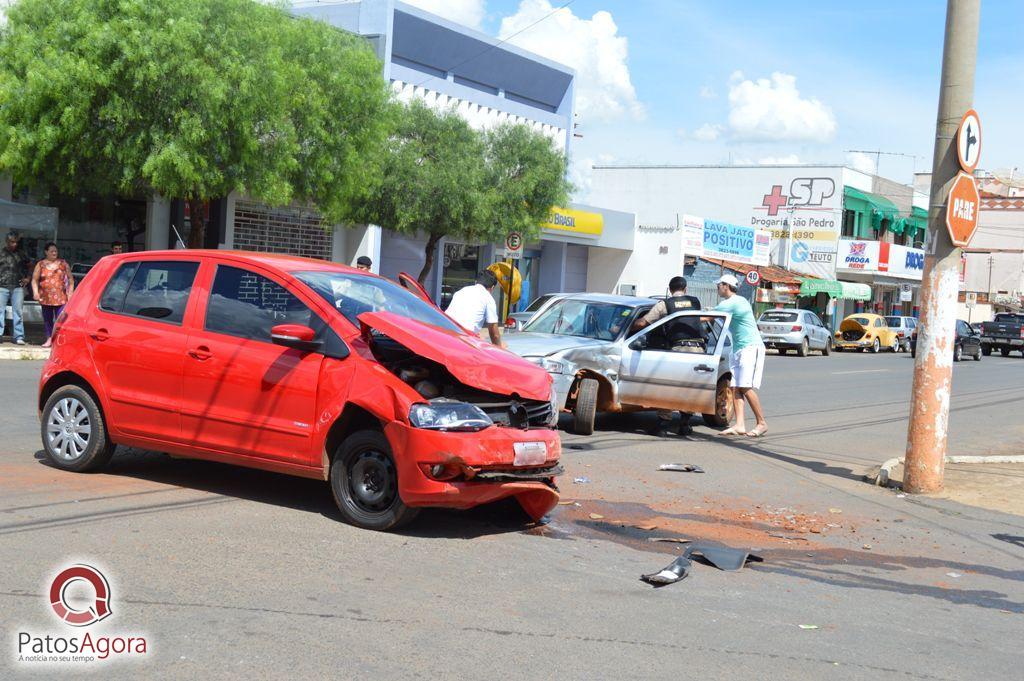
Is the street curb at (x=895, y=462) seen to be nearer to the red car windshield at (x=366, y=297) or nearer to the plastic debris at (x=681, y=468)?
the plastic debris at (x=681, y=468)

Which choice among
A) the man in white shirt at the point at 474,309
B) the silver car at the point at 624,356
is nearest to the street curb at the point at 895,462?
the silver car at the point at 624,356

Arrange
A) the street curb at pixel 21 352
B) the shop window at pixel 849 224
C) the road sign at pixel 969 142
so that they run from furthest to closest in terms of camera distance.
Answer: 1. the shop window at pixel 849 224
2. the street curb at pixel 21 352
3. the road sign at pixel 969 142

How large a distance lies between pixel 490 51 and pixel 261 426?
2754 centimetres

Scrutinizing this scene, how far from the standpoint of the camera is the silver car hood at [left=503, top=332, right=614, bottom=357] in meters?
12.1

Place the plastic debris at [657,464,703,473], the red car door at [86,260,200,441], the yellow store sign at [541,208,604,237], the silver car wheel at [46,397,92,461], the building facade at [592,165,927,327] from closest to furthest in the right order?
the red car door at [86,260,200,441], the silver car wheel at [46,397,92,461], the plastic debris at [657,464,703,473], the yellow store sign at [541,208,604,237], the building facade at [592,165,927,327]

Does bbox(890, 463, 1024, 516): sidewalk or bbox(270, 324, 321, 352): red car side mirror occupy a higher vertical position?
bbox(270, 324, 321, 352): red car side mirror

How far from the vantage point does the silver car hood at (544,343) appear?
12.1 meters

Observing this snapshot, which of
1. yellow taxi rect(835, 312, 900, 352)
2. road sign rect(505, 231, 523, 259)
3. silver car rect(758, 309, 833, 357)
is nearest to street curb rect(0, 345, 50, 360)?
road sign rect(505, 231, 523, 259)

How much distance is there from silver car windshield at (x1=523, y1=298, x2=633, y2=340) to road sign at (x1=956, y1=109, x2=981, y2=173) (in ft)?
14.3

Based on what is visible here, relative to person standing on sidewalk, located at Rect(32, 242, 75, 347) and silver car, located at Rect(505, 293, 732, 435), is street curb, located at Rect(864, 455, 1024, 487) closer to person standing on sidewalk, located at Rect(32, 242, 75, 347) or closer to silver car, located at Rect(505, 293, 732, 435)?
silver car, located at Rect(505, 293, 732, 435)

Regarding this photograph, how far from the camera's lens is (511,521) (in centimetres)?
761

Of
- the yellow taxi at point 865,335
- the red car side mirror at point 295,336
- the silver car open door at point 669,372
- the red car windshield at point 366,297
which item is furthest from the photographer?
the yellow taxi at point 865,335

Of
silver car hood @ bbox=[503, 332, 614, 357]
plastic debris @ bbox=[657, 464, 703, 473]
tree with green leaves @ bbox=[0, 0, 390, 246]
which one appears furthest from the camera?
tree with green leaves @ bbox=[0, 0, 390, 246]

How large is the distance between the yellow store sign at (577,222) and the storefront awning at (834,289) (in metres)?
12.7
